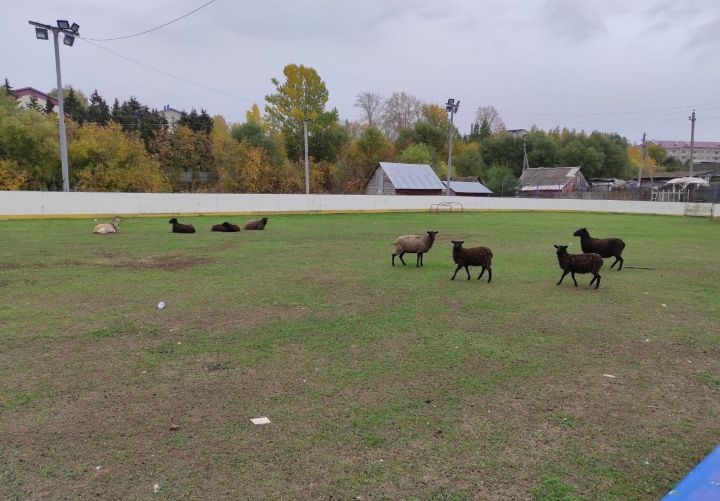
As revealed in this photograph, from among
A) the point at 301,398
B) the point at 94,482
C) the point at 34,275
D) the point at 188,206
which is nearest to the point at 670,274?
the point at 301,398

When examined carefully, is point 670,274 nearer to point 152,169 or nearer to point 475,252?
point 475,252

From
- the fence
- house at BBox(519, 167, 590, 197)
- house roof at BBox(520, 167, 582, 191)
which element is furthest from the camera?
house roof at BBox(520, 167, 582, 191)

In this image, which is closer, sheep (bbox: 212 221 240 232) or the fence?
sheep (bbox: 212 221 240 232)

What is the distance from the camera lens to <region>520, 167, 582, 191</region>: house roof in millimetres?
71375

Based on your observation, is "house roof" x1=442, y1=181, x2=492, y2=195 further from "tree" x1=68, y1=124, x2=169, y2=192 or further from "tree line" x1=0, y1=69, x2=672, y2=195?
"tree" x1=68, y1=124, x2=169, y2=192

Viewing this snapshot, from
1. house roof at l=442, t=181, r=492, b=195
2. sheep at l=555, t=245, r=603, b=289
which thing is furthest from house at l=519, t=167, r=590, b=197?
sheep at l=555, t=245, r=603, b=289

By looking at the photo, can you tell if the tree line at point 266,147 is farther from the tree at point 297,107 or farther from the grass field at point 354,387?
the grass field at point 354,387

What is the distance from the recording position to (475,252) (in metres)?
10.2

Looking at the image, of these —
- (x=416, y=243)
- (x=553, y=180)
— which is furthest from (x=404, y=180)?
(x=416, y=243)

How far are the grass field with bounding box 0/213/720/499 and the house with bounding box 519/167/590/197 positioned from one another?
65.7m

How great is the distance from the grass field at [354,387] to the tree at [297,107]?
48919mm

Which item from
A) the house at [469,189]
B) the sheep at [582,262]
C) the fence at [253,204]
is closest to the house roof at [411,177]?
the house at [469,189]

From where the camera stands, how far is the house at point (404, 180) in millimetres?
55719

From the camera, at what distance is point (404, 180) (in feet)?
185
